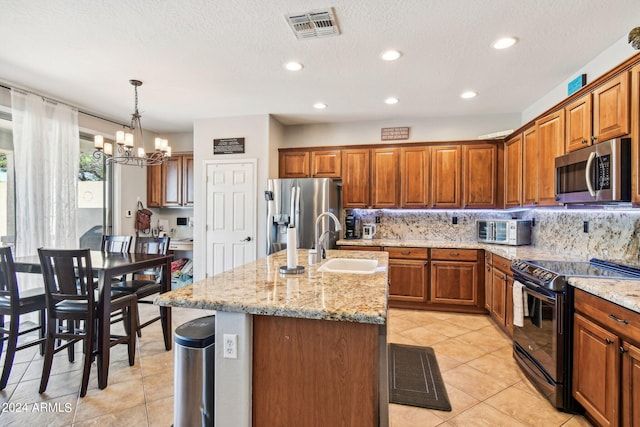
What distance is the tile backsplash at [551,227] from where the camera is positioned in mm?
2623

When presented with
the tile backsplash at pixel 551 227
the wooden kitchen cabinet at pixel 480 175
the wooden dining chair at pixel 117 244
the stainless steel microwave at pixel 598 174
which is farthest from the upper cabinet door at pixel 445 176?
the wooden dining chair at pixel 117 244

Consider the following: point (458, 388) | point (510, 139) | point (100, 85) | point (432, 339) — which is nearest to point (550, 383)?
point (458, 388)

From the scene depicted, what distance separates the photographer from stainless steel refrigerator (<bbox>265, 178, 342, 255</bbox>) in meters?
4.25

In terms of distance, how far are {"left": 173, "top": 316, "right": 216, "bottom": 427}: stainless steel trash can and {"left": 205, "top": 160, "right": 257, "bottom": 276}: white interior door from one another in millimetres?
3071

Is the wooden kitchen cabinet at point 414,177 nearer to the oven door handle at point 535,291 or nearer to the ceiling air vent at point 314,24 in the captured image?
the oven door handle at point 535,291

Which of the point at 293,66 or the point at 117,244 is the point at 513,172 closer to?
the point at 293,66

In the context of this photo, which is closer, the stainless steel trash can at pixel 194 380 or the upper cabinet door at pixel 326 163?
the stainless steel trash can at pixel 194 380

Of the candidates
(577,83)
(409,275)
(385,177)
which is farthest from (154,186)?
(577,83)

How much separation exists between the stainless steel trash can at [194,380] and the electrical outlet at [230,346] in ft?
0.52

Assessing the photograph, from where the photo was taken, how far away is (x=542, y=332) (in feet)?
7.52

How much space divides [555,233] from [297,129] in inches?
146

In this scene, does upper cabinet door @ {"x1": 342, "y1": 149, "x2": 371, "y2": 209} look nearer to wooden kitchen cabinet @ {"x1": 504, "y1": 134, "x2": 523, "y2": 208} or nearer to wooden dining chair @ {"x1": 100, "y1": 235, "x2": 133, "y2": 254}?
wooden kitchen cabinet @ {"x1": 504, "y1": 134, "x2": 523, "y2": 208}

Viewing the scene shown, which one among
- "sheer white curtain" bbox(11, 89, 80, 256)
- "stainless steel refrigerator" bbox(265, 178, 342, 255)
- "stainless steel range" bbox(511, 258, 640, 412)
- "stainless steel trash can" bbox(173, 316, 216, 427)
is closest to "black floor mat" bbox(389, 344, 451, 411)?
"stainless steel range" bbox(511, 258, 640, 412)

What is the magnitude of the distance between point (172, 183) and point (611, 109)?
565 centimetres
